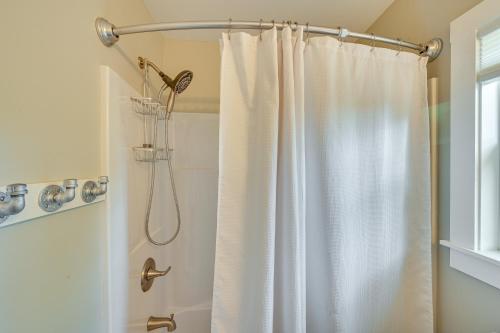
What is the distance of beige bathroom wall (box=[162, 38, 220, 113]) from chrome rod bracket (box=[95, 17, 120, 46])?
0.85 metres

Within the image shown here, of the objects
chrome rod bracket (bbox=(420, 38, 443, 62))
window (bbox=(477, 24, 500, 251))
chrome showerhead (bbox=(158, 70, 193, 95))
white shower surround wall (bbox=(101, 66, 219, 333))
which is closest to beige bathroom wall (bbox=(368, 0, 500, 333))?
chrome rod bracket (bbox=(420, 38, 443, 62))

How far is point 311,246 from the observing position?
91 cm

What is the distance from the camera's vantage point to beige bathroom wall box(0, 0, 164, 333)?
514 mm

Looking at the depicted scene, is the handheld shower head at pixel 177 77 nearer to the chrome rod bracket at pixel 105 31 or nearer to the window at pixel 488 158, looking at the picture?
the chrome rod bracket at pixel 105 31

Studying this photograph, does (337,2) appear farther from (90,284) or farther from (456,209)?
(90,284)

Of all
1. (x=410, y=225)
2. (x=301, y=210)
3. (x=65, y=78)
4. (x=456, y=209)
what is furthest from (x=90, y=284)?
(x=456, y=209)

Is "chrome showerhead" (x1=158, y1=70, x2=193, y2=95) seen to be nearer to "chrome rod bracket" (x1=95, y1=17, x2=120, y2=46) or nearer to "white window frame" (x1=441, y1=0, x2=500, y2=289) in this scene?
"chrome rod bracket" (x1=95, y1=17, x2=120, y2=46)

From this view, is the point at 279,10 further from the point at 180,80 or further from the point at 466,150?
the point at 466,150

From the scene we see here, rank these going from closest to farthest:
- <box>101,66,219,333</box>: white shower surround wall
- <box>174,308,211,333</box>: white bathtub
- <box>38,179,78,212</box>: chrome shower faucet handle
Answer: <box>38,179,78,212</box>: chrome shower faucet handle → <box>101,66,219,333</box>: white shower surround wall → <box>174,308,211,333</box>: white bathtub

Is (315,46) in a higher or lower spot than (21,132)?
higher

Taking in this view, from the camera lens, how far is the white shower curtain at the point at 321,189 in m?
0.81

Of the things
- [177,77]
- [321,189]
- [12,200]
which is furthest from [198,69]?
[12,200]

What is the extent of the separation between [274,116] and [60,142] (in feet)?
2.30

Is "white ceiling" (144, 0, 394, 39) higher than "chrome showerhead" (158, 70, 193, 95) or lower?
higher
